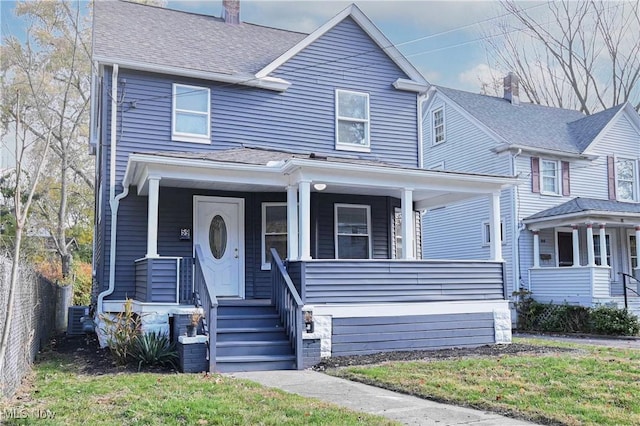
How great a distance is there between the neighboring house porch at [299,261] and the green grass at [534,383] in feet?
4.89

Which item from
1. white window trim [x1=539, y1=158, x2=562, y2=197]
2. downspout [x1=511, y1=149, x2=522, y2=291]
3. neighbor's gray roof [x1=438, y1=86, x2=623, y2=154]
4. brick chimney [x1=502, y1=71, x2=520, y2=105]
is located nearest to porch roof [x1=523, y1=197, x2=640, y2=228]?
downspout [x1=511, y1=149, x2=522, y2=291]

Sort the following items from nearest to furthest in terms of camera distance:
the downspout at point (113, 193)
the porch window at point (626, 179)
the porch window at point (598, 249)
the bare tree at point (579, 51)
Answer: the downspout at point (113, 193)
the porch window at point (598, 249)
the porch window at point (626, 179)
the bare tree at point (579, 51)

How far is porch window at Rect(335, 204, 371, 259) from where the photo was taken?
1303cm

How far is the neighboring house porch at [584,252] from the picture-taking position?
17.6m

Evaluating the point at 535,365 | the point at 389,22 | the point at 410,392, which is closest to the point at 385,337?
the point at 535,365

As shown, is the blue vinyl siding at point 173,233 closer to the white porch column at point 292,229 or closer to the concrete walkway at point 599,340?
the white porch column at point 292,229

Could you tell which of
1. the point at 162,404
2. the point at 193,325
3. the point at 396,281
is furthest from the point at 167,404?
the point at 396,281

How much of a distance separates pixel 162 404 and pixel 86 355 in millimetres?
4839

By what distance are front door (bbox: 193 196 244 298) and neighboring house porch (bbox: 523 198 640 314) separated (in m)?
10.6

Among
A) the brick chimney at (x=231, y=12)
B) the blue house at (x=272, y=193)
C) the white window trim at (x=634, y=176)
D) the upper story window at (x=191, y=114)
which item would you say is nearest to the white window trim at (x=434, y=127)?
the white window trim at (x=634, y=176)

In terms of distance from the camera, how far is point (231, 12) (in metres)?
15.8

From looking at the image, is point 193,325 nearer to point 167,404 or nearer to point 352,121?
point 167,404

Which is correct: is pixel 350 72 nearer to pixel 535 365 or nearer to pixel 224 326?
pixel 224 326

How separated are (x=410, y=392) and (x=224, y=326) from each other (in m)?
3.72
